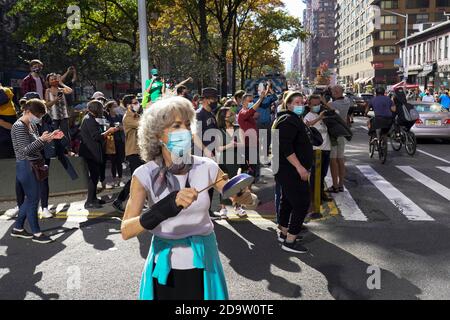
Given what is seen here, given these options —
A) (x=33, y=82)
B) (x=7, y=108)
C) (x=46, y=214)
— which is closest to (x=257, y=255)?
(x=46, y=214)

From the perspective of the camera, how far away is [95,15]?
24.8m

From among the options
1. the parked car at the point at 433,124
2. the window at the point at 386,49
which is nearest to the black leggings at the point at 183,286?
the parked car at the point at 433,124

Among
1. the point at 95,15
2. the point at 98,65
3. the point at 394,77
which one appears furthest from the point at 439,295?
the point at 394,77

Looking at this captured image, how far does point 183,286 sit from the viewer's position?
2.55 meters

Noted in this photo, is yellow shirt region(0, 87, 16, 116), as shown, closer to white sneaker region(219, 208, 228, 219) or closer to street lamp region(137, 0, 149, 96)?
street lamp region(137, 0, 149, 96)

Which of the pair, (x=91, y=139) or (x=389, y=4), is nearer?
(x=91, y=139)

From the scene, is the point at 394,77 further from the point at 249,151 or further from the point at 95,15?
the point at 249,151

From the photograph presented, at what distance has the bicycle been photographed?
13406 mm

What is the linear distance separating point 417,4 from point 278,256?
82.2 meters

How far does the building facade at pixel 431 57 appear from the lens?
4809 cm

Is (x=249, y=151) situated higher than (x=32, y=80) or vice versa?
(x=32, y=80)

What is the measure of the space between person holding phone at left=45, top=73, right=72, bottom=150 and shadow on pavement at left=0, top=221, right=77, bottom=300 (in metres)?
3.17

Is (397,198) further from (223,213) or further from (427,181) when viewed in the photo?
(223,213)
